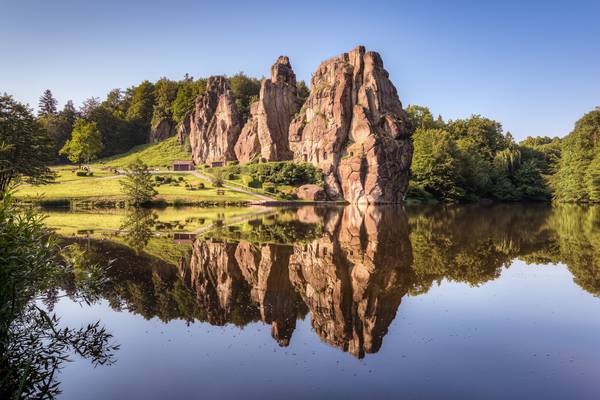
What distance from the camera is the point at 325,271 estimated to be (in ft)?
70.2

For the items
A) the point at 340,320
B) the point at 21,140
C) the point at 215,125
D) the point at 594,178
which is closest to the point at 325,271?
the point at 340,320

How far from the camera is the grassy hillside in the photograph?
121 meters

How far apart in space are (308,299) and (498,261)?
1445 cm

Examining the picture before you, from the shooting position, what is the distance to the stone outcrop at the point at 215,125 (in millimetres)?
110438

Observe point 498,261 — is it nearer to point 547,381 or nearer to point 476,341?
point 476,341

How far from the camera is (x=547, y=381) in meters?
10.2

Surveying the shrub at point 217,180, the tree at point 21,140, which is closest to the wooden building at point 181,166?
the shrub at point 217,180

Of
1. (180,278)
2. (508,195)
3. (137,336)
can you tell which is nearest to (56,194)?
(180,278)

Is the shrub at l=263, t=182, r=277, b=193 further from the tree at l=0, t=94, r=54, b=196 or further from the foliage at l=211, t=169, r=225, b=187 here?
the tree at l=0, t=94, r=54, b=196

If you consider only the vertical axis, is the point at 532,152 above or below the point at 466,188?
above

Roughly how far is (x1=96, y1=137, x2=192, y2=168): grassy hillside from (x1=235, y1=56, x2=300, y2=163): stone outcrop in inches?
1025

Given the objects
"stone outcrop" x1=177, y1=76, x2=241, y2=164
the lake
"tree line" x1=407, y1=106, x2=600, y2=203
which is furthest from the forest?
the lake

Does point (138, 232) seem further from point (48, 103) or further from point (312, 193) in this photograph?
point (48, 103)

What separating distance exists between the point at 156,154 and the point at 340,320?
402ft
